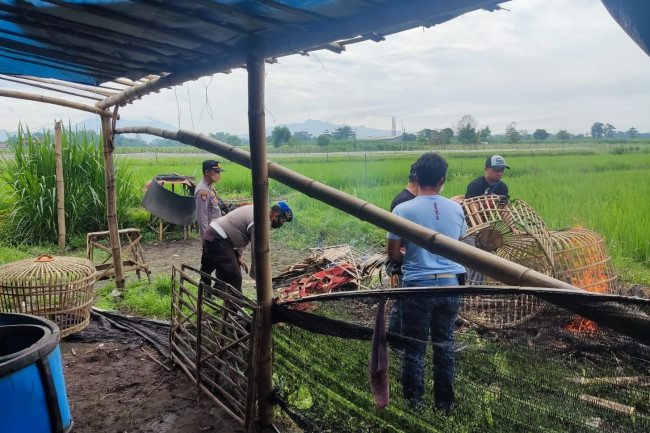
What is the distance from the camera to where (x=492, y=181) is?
473cm

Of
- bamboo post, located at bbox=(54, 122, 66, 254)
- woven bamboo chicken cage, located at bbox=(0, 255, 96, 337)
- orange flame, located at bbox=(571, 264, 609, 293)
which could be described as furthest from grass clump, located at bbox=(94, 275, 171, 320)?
orange flame, located at bbox=(571, 264, 609, 293)

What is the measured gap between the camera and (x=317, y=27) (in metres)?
2.02

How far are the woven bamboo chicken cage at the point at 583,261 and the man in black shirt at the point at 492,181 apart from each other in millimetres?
793

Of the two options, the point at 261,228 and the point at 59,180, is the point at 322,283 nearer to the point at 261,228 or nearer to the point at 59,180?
the point at 261,228

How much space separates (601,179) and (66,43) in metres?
10.9

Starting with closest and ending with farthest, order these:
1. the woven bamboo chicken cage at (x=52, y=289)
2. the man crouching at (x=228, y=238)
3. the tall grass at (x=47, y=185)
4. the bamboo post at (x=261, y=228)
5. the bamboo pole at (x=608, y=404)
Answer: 1. the bamboo pole at (x=608, y=404)
2. the bamboo post at (x=261, y=228)
3. the woven bamboo chicken cage at (x=52, y=289)
4. the man crouching at (x=228, y=238)
5. the tall grass at (x=47, y=185)

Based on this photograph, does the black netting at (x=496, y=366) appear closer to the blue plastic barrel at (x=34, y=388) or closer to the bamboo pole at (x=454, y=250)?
the bamboo pole at (x=454, y=250)

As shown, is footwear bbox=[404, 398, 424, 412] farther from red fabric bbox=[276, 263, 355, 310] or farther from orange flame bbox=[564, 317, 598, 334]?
red fabric bbox=[276, 263, 355, 310]

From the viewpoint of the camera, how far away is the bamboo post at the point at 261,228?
243cm

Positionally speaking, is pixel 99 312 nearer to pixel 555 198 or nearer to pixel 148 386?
pixel 148 386

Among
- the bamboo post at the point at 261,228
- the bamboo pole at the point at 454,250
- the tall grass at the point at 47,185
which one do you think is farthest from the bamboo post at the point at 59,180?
the bamboo post at the point at 261,228

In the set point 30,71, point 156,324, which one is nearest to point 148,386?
point 156,324

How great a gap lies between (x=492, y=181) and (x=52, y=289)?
4289 millimetres

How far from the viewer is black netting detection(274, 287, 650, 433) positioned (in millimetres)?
1224
